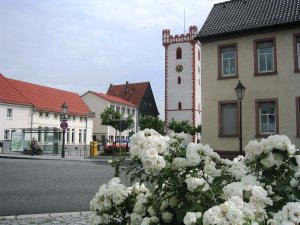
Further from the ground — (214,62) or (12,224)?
(214,62)

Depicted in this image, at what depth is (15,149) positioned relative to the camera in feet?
117

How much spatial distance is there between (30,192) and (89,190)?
5.83 feet

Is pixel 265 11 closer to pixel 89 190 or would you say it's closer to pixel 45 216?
pixel 89 190

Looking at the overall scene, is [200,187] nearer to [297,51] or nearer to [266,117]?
[266,117]

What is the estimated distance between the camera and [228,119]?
2180 cm

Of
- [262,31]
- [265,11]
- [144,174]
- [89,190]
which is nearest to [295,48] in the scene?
[262,31]

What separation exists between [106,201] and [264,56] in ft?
62.7

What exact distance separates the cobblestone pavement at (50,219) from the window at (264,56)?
1621cm

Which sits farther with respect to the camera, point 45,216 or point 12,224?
point 45,216

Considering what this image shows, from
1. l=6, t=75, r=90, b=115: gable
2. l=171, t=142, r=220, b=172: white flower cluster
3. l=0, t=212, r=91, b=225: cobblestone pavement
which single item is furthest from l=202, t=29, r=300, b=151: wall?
l=6, t=75, r=90, b=115: gable

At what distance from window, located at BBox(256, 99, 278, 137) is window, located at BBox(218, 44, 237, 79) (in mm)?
2588

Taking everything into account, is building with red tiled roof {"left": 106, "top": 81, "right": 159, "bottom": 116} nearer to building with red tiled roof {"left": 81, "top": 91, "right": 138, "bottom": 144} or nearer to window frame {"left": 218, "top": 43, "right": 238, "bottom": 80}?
building with red tiled roof {"left": 81, "top": 91, "right": 138, "bottom": 144}

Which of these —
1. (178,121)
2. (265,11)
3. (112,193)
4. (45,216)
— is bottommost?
(45,216)

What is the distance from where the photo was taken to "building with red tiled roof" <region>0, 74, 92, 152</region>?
45188 millimetres
